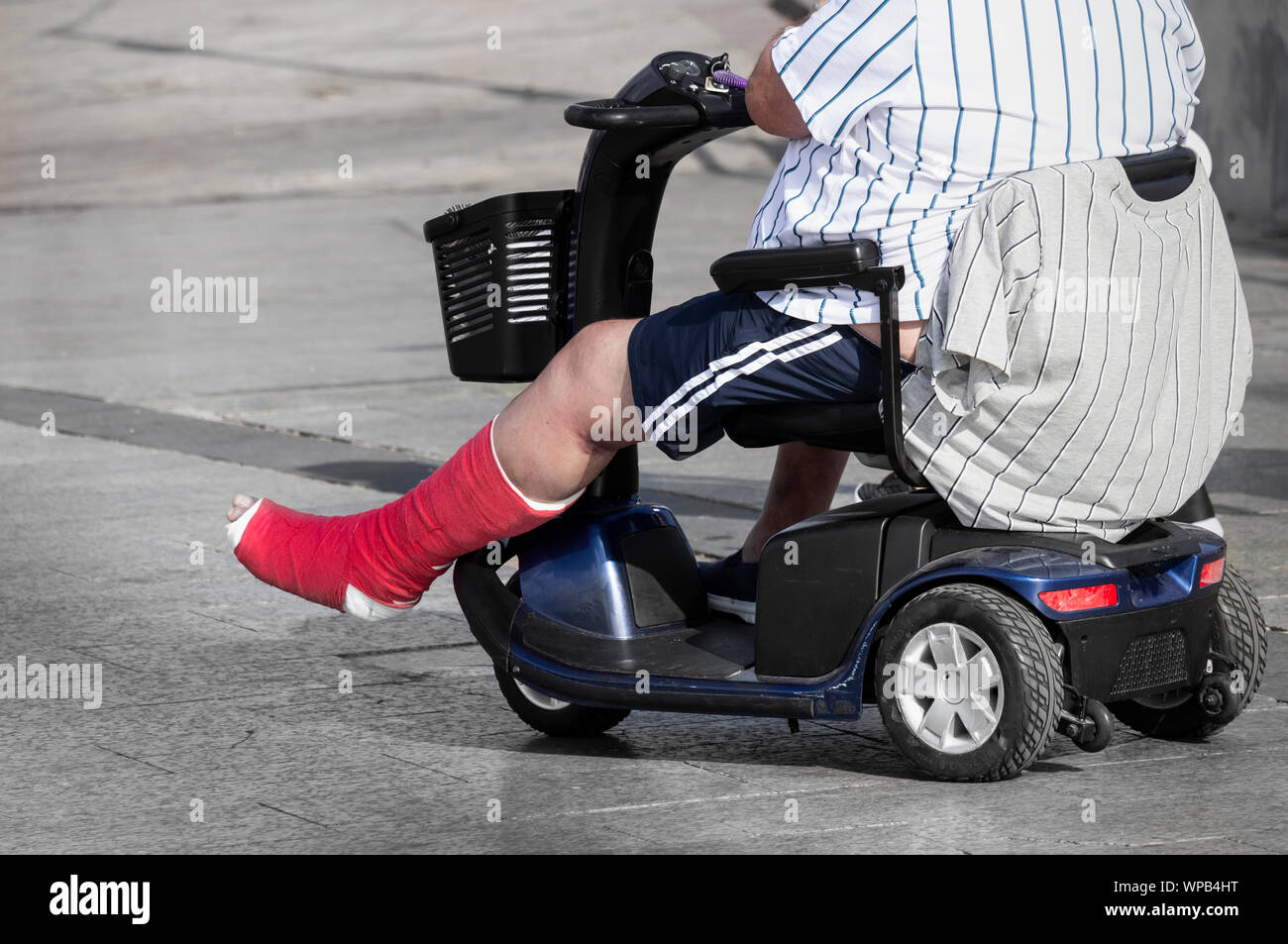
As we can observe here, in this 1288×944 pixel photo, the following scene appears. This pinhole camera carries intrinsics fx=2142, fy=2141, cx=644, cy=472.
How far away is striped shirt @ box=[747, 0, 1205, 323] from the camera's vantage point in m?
3.70

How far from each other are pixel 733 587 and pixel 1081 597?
0.80 m

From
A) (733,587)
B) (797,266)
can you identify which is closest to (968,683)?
(733,587)

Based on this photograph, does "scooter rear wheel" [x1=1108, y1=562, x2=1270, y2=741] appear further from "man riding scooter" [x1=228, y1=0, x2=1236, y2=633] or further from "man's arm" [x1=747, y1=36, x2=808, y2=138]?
"man's arm" [x1=747, y1=36, x2=808, y2=138]

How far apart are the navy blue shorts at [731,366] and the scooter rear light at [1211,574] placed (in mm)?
720

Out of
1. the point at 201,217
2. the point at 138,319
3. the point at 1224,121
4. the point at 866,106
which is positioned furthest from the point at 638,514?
the point at 201,217

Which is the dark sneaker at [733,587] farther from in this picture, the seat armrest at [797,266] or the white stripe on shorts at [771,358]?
the seat armrest at [797,266]

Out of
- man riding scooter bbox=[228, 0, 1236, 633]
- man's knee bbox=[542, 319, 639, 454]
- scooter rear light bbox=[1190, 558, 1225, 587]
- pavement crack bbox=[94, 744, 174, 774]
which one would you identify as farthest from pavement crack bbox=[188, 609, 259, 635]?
scooter rear light bbox=[1190, 558, 1225, 587]

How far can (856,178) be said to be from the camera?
3770 mm

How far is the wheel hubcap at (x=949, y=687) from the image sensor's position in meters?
3.74

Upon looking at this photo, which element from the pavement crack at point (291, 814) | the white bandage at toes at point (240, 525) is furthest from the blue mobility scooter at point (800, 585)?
the pavement crack at point (291, 814)

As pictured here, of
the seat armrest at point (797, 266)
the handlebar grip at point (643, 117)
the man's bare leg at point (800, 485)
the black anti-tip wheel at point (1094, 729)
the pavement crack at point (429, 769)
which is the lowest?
the pavement crack at point (429, 769)

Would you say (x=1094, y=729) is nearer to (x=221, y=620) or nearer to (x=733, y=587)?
(x=733, y=587)

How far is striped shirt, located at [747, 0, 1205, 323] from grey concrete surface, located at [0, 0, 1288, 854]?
3.04ft

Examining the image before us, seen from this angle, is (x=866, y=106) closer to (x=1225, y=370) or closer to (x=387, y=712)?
(x=1225, y=370)
